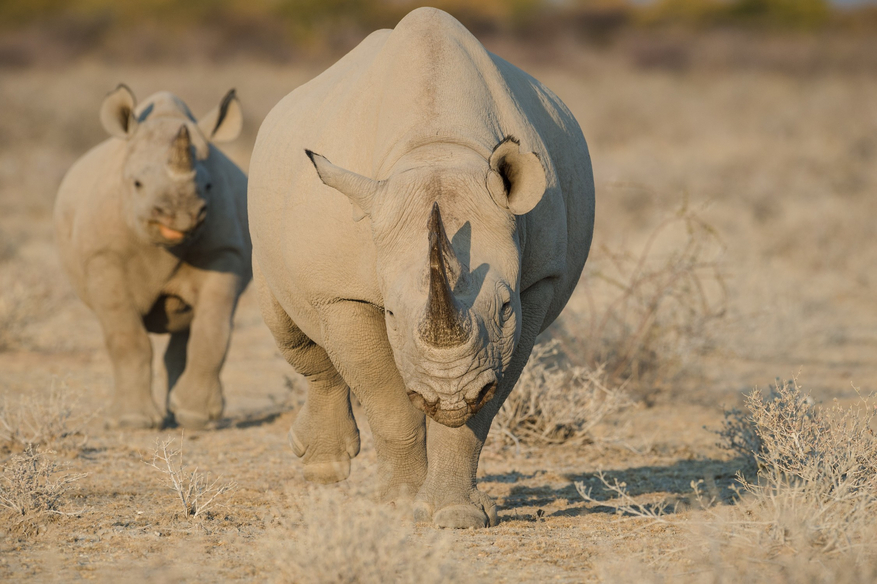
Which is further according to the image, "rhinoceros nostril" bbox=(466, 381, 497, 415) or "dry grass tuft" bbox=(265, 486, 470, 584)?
"rhinoceros nostril" bbox=(466, 381, 497, 415)

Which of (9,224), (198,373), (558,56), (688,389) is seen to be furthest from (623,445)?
(558,56)

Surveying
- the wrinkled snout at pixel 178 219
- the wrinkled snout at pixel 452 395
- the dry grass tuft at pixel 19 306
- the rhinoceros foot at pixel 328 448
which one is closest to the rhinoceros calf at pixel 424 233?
the wrinkled snout at pixel 452 395

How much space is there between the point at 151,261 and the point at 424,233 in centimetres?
421

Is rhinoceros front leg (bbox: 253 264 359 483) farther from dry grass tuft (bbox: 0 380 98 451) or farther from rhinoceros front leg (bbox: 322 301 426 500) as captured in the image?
dry grass tuft (bbox: 0 380 98 451)

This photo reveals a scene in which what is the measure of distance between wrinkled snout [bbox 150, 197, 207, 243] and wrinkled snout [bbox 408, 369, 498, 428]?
3.78 metres

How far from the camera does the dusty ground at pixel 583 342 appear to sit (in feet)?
14.0

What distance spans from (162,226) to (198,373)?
1033 mm

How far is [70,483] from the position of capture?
211 inches

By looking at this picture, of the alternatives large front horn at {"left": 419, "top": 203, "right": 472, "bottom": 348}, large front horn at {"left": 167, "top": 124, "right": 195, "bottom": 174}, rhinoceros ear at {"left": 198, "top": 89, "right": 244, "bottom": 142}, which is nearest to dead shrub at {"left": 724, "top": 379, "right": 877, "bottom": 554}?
large front horn at {"left": 419, "top": 203, "right": 472, "bottom": 348}

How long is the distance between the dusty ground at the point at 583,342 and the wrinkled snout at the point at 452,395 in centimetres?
52

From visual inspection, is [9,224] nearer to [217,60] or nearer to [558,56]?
Result: [217,60]

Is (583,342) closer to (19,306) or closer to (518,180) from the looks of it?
(518,180)

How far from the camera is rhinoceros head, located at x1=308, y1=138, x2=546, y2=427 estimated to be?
377 cm

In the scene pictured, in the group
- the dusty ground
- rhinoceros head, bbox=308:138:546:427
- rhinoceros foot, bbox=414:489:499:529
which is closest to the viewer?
rhinoceros head, bbox=308:138:546:427
